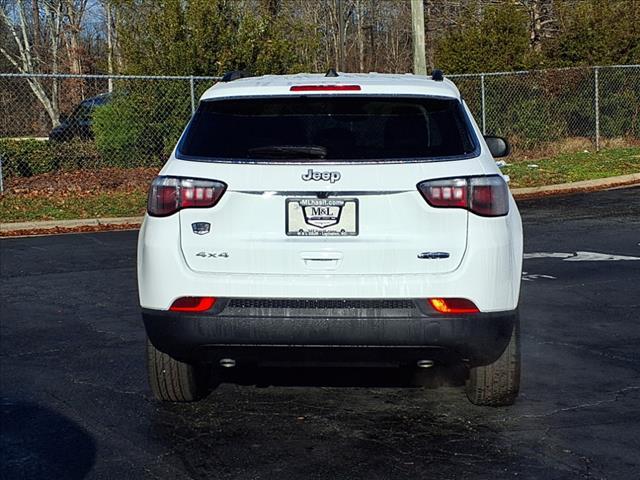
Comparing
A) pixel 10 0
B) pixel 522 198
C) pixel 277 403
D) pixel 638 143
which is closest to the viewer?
pixel 277 403

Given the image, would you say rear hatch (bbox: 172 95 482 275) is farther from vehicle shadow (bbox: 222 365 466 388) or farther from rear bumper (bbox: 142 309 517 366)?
vehicle shadow (bbox: 222 365 466 388)

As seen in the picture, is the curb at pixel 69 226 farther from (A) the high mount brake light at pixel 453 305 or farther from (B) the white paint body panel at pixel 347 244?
(A) the high mount brake light at pixel 453 305

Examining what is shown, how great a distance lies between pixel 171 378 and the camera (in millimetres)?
5680

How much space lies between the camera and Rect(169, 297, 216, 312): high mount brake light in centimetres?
507

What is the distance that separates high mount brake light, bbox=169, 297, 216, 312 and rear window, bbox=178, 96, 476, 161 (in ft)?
2.23

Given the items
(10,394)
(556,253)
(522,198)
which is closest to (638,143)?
(522,198)

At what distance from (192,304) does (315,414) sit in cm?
99

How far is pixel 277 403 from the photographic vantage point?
587 centimetres

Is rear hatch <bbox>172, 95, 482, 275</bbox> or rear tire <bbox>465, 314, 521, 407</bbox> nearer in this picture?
rear hatch <bbox>172, 95, 482, 275</bbox>

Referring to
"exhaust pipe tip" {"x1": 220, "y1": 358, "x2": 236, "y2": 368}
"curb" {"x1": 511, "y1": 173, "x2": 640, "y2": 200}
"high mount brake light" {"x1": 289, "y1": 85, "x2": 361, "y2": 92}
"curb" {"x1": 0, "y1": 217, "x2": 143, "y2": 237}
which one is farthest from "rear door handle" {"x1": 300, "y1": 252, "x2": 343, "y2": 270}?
"curb" {"x1": 511, "y1": 173, "x2": 640, "y2": 200}

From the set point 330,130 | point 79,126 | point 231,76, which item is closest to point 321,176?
point 330,130

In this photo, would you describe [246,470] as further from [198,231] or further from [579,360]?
[579,360]

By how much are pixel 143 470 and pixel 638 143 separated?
21879 mm

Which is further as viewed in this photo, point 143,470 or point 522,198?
point 522,198
